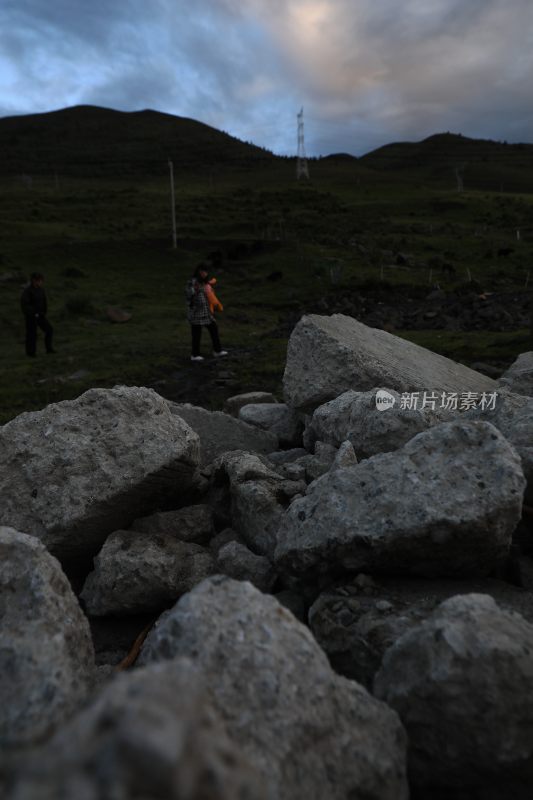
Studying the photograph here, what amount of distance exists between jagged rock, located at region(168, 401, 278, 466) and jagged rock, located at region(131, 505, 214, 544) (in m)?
1.54

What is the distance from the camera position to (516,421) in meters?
4.41

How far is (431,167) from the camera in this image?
10919 cm

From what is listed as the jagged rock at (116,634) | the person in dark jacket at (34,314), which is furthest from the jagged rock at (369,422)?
the person in dark jacket at (34,314)

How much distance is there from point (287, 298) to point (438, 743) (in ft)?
73.2

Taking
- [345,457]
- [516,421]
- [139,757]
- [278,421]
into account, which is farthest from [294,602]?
[278,421]

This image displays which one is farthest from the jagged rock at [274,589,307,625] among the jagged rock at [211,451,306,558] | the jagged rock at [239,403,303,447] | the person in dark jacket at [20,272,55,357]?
the person in dark jacket at [20,272,55,357]

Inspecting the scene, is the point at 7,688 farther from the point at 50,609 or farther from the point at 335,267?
the point at 335,267

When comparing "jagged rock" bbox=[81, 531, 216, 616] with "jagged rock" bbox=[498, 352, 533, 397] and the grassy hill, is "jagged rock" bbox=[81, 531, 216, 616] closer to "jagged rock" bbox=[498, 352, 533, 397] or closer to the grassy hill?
"jagged rock" bbox=[498, 352, 533, 397]

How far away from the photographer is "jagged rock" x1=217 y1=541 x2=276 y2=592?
12.9 feet

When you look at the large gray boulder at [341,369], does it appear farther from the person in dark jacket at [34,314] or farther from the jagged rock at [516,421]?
the person in dark jacket at [34,314]

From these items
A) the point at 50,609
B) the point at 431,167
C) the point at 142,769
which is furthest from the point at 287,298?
the point at 431,167

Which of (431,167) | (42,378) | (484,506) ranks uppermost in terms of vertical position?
(431,167)

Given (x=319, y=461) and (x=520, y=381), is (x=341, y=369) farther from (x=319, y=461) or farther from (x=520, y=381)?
(x=520, y=381)

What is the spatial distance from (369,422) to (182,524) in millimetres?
1536
